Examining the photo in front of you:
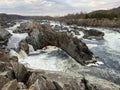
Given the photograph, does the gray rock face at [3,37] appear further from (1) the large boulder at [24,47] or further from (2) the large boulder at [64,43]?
(1) the large boulder at [24,47]

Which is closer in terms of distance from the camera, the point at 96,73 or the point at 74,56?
the point at 96,73

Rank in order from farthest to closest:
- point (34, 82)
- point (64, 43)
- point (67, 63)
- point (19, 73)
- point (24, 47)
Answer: point (24, 47) → point (64, 43) → point (67, 63) → point (19, 73) → point (34, 82)

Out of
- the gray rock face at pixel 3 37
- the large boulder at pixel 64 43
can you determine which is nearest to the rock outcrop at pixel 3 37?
the gray rock face at pixel 3 37

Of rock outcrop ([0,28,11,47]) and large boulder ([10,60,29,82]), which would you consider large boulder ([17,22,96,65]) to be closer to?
rock outcrop ([0,28,11,47])

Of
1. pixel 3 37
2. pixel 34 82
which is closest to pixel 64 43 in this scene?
pixel 3 37

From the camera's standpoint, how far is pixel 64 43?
3462 centimetres

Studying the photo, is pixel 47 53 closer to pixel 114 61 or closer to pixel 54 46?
pixel 54 46

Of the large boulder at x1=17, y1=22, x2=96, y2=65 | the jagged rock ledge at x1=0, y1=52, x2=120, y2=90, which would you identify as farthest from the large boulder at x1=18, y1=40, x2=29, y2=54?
the jagged rock ledge at x1=0, y1=52, x2=120, y2=90

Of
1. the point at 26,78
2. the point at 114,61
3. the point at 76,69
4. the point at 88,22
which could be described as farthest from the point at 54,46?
the point at 88,22

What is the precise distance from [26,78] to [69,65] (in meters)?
12.7

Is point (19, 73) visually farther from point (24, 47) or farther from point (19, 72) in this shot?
point (24, 47)

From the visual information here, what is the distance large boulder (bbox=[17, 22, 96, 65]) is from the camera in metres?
31.9

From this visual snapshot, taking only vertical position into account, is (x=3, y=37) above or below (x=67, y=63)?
below

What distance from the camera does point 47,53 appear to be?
3538 centimetres
